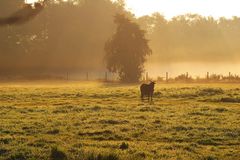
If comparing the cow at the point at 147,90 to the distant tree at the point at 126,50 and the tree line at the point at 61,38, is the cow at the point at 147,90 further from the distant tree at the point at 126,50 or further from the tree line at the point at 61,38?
the tree line at the point at 61,38

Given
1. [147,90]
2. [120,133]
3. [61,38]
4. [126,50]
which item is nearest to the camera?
[120,133]

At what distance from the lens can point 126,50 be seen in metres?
76.7

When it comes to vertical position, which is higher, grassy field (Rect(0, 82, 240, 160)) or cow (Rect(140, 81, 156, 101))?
cow (Rect(140, 81, 156, 101))

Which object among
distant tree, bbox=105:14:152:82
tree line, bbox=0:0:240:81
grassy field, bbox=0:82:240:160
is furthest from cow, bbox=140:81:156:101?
tree line, bbox=0:0:240:81

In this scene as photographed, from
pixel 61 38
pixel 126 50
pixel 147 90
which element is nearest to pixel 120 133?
pixel 147 90

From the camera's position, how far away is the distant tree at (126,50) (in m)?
76.4

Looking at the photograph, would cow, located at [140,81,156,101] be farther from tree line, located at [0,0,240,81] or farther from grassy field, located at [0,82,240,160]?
tree line, located at [0,0,240,81]

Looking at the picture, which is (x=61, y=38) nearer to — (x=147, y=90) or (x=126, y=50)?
(x=126, y=50)

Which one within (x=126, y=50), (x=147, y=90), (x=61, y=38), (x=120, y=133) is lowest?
(x=120, y=133)

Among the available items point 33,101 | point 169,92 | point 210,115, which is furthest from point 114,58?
point 210,115

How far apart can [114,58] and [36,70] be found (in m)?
35.1

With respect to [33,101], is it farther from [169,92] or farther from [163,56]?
[163,56]

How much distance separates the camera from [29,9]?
54.7 ft

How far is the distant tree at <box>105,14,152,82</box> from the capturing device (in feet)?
251
